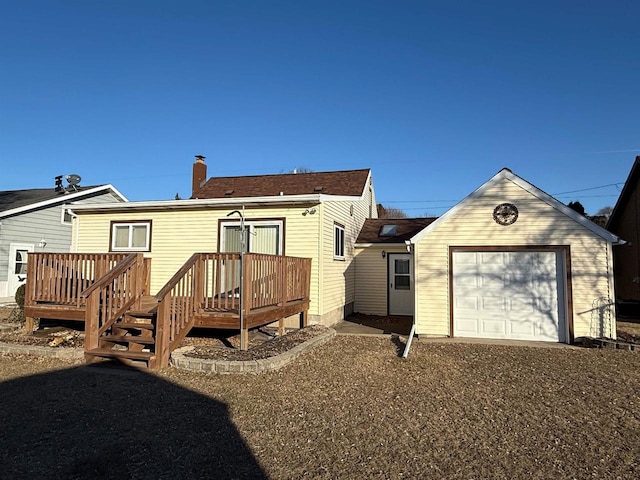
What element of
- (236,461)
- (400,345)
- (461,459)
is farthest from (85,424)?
(400,345)

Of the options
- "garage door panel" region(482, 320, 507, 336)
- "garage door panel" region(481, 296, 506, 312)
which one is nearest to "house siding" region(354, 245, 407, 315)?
"garage door panel" region(481, 296, 506, 312)

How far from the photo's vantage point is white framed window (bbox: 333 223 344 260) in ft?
38.9

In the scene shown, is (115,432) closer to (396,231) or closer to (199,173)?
(396,231)

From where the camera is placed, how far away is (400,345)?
28.9 feet

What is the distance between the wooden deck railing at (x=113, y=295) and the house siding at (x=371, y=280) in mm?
7453

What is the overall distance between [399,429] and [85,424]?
3.38 meters

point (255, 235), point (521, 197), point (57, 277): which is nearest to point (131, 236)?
point (57, 277)

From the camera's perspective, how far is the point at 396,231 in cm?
1477

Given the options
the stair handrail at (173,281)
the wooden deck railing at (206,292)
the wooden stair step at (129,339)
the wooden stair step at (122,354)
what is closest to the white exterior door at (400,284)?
the wooden deck railing at (206,292)

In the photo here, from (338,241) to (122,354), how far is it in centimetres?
692

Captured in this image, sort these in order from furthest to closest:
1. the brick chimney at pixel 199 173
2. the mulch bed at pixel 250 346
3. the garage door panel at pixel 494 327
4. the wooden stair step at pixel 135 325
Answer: the brick chimney at pixel 199 173
the garage door panel at pixel 494 327
the wooden stair step at pixel 135 325
the mulch bed at pixel 250 346

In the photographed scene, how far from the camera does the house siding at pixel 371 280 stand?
45.7 ft

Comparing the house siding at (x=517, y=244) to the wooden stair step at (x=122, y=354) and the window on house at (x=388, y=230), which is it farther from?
the wooden stair step at (x=122, y=354)

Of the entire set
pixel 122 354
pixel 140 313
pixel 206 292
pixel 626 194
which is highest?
pixel 626 194
